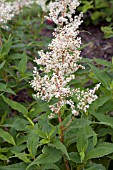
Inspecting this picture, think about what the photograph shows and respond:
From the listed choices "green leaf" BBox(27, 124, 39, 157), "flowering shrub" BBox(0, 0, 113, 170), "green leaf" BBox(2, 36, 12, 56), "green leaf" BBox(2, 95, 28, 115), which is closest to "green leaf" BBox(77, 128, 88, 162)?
"flowering shrub" BBox(0, 0, 113, 170)

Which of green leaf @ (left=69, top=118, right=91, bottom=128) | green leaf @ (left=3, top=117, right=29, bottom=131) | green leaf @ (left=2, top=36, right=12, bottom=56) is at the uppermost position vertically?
green leaf @ (left=2, top=36, right=12, bottom=56)

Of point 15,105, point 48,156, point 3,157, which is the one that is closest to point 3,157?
point 3,157

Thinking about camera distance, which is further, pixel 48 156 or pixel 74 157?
pixel 74 157

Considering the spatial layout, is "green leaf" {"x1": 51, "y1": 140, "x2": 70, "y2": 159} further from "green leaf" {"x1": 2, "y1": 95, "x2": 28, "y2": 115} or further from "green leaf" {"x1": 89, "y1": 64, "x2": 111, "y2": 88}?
"green leaf" {"x1": 89, "y1": 64, "x2": 111, "y2": 88}

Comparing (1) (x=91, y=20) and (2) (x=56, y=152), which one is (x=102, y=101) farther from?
(1) (x=91, y=20)

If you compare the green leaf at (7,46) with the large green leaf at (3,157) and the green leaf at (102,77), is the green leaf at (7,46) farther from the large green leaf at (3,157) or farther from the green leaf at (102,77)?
the large green leaf at (3,157)

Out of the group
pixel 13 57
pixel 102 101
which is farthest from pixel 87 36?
pixel 102 101

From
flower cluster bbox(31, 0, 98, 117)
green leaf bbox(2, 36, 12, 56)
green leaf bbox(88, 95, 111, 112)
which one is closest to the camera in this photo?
flower cluster bbox(31, 0, 98, 117)

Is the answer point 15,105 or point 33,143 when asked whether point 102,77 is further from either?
point 33,143
